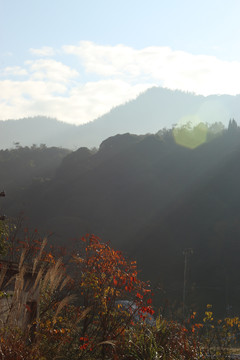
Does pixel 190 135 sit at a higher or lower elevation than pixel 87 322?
higher

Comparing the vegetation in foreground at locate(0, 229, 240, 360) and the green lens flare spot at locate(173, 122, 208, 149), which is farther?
the green lens flare spot at locate(173, 122, 208, 149)

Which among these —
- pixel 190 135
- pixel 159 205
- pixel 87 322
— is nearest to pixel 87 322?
pixel 87 322

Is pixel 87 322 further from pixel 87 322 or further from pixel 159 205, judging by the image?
pixel 159 205

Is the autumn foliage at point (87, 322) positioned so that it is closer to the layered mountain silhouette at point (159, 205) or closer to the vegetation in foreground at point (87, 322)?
the vegetation in foreground at point (87, 322)

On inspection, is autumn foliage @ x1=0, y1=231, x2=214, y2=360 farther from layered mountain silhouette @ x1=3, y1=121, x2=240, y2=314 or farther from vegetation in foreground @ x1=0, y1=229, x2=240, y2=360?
layered mountain silhouette @ x1=3, y1=121, x2=240, y2=314

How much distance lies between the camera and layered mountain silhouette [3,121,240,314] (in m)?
50.2

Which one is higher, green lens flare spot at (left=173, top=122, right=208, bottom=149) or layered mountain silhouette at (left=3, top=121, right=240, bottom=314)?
green lens flare spot at (left=173, top=122, right=208, bottom=149)

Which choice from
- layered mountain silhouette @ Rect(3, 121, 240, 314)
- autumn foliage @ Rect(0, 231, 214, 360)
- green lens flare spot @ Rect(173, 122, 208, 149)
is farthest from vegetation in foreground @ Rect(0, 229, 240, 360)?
green lens flare spot @ Rect(173, 122, 208, 149)

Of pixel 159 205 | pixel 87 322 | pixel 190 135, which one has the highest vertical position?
pixel 190 135

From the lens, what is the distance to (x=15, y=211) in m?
67.2

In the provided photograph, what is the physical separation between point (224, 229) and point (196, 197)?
7836 millimetres

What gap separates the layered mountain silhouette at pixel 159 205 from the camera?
5025cm

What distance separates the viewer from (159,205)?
2530 inches

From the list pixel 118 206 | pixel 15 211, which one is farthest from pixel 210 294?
pixel 15 211
